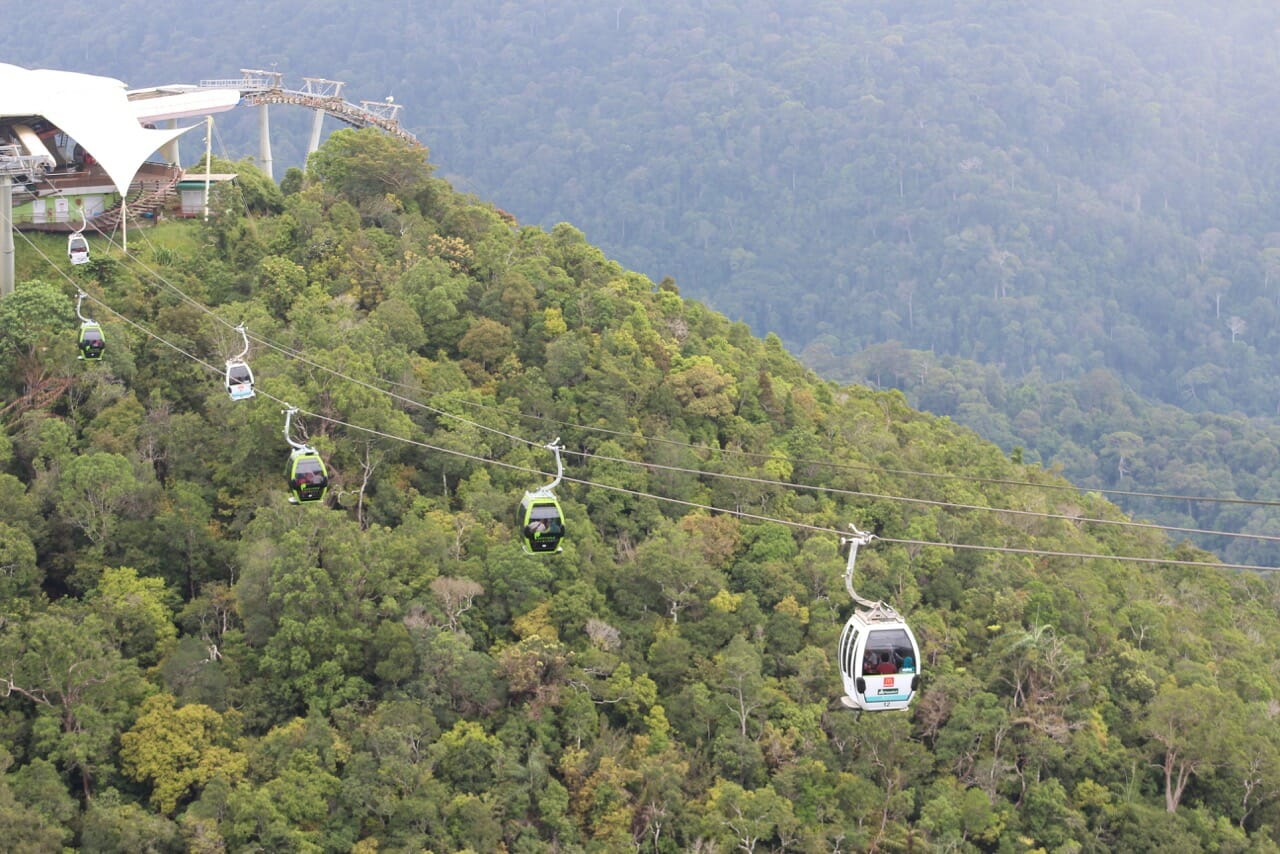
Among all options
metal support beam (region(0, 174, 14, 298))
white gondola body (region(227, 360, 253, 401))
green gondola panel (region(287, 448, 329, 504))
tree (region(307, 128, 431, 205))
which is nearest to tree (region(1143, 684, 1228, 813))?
green gondola panel (region(287, 448, 329, 504))

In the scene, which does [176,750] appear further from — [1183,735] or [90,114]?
[90,114]

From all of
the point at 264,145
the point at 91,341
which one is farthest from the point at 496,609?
the point at 264,145

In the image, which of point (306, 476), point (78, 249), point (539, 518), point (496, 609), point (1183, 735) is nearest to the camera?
point (539, 518)

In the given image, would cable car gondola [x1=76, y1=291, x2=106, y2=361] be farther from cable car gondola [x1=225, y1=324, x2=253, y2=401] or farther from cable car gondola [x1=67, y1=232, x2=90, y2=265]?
cable car gondola [x1=67, y1=232, x2=90, y2=265]

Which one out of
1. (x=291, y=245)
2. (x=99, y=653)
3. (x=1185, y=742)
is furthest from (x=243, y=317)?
(x=1185, y=742)

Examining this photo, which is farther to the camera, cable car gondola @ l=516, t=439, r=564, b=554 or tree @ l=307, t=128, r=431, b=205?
tree @ l=307, t=128, r=431, b=205

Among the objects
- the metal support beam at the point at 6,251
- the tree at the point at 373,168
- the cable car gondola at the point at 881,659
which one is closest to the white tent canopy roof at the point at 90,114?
the metal support beam at the point at 6,251

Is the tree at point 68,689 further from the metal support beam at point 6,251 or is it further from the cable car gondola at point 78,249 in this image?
the metal support beam at point 6,251
